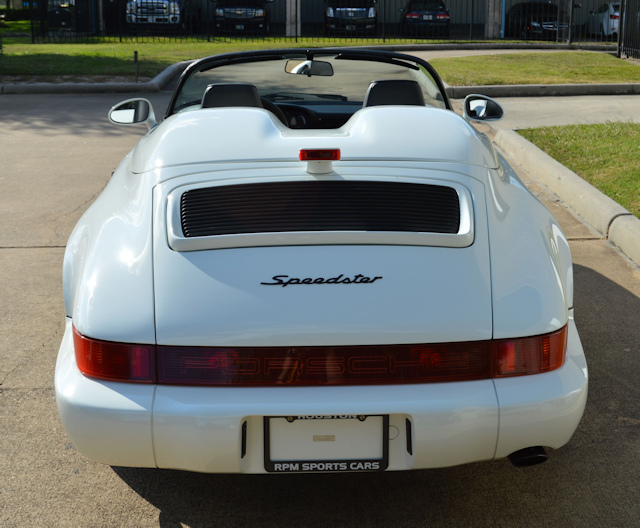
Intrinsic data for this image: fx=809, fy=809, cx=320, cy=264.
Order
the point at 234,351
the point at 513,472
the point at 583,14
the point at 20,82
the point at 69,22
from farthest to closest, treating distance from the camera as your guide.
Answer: the point at 583,14 → the point at 69,22 → the point at 20,82 → the point at 513,472 → the point at 234,351

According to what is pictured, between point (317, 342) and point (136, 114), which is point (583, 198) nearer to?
point (136, 114)

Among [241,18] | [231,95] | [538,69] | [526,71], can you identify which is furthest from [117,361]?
[241,18]

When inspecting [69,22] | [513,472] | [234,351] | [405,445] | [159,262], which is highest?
[69,22]

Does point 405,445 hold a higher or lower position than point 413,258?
lower

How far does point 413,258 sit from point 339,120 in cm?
256

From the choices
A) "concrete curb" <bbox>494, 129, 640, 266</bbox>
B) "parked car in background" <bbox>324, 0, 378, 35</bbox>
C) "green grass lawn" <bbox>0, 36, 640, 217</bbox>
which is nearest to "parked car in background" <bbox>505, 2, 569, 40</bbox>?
"parked car in background" <bbox>324, 0, 378, 35</bbox>

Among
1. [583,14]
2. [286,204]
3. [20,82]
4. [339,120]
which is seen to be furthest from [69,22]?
[286,204]

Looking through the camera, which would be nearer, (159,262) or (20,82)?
(159,262)

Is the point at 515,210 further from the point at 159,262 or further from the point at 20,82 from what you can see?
the point at 20,82

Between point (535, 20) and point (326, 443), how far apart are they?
2796 centimetres

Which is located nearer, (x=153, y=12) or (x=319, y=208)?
(x=319, y=208)

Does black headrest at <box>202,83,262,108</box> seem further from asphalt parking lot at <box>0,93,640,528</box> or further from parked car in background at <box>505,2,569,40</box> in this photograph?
parked car in background at <box>505,2,569,40</box>

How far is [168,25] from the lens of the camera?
26016 mm

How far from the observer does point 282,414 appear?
241 cm
